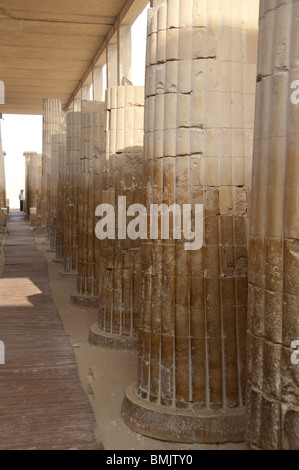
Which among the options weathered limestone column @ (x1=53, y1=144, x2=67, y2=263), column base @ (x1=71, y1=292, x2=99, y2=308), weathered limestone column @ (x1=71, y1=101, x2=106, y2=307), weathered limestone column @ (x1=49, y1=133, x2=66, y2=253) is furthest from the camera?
weathered limestone column @ (x1=49, y1=133, x2=66, y2=253)

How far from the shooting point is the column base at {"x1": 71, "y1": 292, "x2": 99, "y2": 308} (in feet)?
35.0

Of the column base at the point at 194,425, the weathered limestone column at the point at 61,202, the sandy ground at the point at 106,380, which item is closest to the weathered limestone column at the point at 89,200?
the sandy ground at the point at 106,380

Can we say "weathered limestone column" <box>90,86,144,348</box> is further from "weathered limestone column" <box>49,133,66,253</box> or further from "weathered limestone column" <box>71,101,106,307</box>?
"weathered limestone column" <box>49,133,66,253</box>

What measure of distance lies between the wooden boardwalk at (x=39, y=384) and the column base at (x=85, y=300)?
44 centimetres

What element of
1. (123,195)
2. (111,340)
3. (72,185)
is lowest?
(111,340)

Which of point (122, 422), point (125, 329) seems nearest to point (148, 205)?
point (122, 422)

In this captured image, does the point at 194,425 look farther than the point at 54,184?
No

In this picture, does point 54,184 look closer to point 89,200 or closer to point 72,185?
point 72,185

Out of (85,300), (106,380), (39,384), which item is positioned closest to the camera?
(39,384)

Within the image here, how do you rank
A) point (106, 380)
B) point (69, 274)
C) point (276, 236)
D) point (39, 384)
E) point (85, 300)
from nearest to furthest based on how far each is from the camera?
point (276, 236) → point (39, 384) → point (106, 380) → point (85, 300) → point (69, 274)

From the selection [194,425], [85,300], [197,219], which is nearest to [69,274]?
[85,300]

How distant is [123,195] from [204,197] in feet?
9.56

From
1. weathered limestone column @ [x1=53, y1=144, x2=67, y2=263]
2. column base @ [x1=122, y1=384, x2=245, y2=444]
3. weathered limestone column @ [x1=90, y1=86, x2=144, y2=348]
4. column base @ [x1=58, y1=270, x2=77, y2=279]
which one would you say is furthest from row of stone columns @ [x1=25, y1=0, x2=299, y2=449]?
weathered limestone column @ [x1=53, y1=144, x2=67, y2=263]

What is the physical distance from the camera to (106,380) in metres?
6.94
